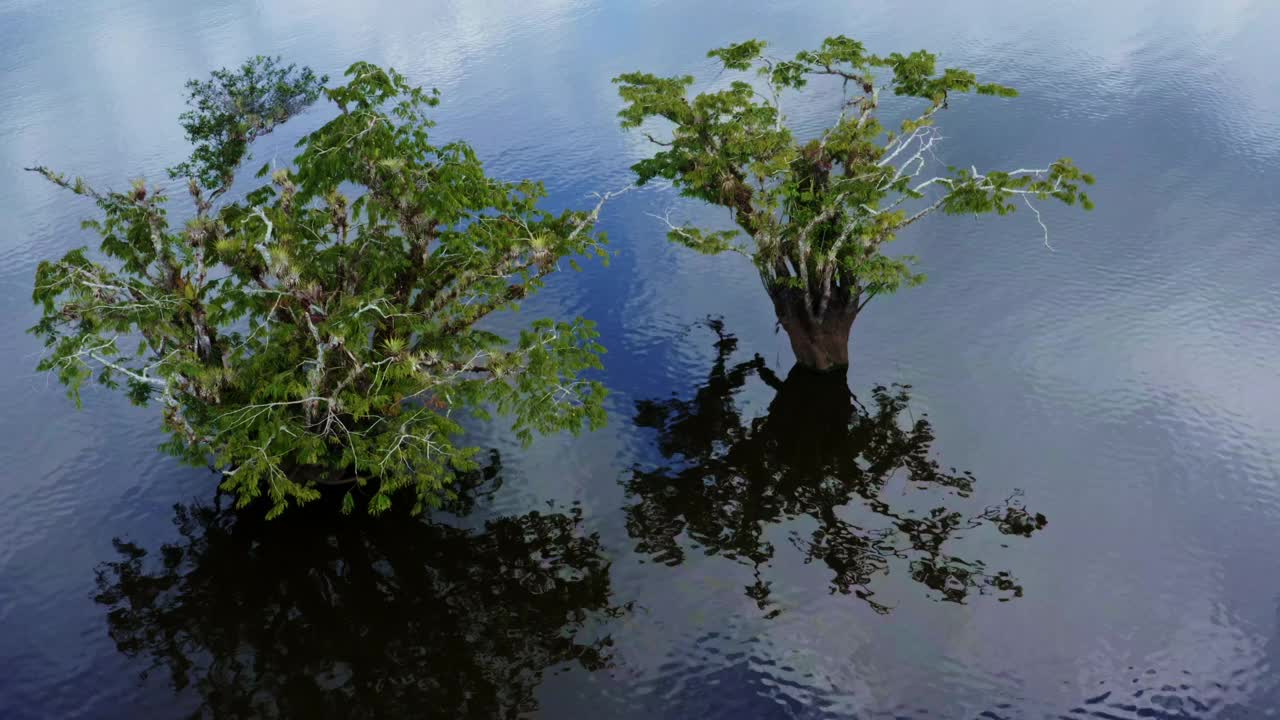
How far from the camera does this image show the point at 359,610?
89.8 ft

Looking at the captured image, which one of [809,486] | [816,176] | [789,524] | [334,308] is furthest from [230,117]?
[789,524]

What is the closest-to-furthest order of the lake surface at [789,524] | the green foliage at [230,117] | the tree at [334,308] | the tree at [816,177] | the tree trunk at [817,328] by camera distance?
the lake surface at [789,524]
the tree at [334,308]
the tree at [816,177]
the tree trunk at [817,328]
the green foliage at [230,117]

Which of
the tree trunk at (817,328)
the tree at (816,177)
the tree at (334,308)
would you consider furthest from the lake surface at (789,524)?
the tree at (816,177)

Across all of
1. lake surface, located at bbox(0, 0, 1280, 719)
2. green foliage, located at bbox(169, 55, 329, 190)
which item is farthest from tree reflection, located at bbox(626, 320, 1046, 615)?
green foliage, located at bbox(169, 55, 329, 190)

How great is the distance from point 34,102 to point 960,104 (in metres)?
73.2

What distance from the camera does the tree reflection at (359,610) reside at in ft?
80.8

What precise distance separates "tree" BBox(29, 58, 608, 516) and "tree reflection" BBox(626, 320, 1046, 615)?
4573mm

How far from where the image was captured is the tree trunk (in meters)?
34.4

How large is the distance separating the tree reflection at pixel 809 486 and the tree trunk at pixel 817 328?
2.56ft

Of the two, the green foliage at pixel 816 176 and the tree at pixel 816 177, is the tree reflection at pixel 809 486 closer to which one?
the tree at pixel 816 177

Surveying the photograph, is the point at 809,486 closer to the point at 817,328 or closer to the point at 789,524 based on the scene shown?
the point at 789,524

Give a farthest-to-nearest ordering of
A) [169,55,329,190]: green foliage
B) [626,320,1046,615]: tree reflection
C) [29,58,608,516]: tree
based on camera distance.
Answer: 1. [169,55,329,190]: green foliage
2. [626,320,1046,615]: tree reflection
3. [29,58,608,516]: tree

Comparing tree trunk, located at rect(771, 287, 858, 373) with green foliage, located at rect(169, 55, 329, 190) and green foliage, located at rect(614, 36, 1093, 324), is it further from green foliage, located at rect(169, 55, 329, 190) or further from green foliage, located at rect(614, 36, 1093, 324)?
green foliage, located at rect(169, 55, 329, 190)

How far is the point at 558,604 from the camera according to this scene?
27203mm
